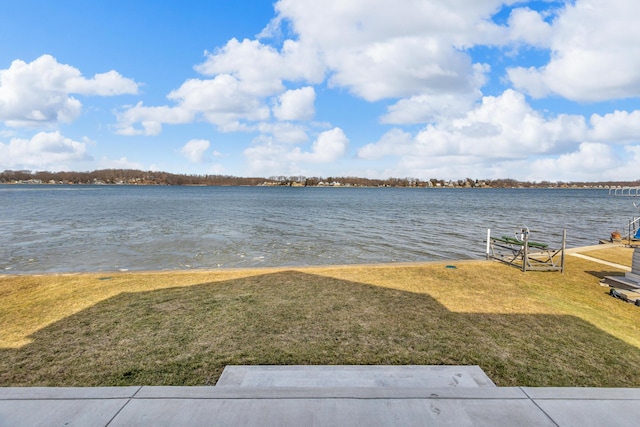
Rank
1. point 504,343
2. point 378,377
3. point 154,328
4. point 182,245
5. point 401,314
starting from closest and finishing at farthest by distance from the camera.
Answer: point 378,377 < point 504,343 < point 154,328 < point 401,314 < point 182,245

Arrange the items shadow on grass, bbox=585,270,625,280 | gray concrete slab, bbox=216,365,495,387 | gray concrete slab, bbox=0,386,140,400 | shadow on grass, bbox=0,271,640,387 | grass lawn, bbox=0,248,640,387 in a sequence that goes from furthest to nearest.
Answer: shadow on grass, bbox=585,270,625,280
grass lawn, bbox=0,248,640,387
shadow on grass, bbox=0,271,640,387
gray concrete slab, bbox=216,365,495,387
gray concrete slab, bbox=0,386,140,400

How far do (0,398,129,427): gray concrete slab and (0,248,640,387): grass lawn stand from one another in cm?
47

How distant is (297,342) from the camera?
495 cm

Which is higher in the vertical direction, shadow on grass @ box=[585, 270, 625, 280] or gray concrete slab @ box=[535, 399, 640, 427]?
gray concrete slab @ box=[535, 399, 640, 427]

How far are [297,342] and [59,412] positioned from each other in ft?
8.88

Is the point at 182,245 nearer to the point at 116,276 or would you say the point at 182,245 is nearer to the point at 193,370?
the point at 116,276

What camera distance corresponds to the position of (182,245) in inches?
731

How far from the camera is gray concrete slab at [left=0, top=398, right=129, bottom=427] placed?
9.92 feet

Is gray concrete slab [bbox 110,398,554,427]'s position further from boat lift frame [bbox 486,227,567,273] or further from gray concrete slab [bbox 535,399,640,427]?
boat lift frame [bbox 486,227,567,273]

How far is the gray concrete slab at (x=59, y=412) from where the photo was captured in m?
3.02

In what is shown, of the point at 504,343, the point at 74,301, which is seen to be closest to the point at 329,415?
the point at 504,343

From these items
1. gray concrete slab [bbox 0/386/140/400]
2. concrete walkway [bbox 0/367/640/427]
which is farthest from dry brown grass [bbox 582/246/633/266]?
gray concrete slab [bbox 0/386/140/400]

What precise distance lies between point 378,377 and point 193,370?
84.4 inches

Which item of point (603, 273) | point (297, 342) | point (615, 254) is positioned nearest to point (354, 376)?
point (297, 342)
